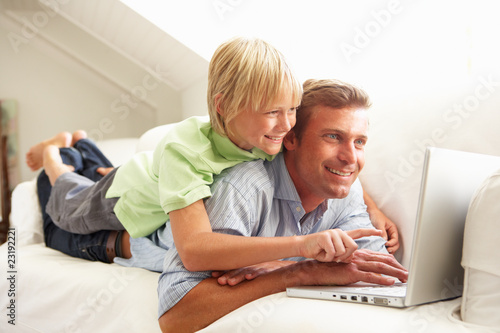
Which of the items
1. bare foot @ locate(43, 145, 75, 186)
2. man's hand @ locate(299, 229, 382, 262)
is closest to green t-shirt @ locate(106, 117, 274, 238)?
man's hand @ locate(299, 229, 382, 262)

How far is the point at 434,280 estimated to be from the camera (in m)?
0.87

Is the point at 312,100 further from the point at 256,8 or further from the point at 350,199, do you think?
the point at 256,8

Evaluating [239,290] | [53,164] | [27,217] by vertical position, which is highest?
[239,290]

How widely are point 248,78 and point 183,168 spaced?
0.75ft

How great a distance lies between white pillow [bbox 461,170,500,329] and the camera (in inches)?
31.4

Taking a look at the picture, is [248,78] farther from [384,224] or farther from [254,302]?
[384,224]

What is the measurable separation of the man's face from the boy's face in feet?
0.28

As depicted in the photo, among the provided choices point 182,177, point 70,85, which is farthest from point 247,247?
point 70,85

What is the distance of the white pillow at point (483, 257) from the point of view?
0.80m

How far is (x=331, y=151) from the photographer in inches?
43.5

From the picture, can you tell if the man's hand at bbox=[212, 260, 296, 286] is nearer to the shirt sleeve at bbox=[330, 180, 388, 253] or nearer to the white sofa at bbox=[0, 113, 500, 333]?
the white sofa at bbox=[0, 113, 500, 333]

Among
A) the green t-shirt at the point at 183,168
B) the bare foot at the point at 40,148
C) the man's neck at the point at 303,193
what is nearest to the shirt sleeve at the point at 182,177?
the green t-shirt at the point at 183,168

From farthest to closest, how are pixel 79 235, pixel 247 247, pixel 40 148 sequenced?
pixel 40 148 < pixel 79 235 < pixel 247 247

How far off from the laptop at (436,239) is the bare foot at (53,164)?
1.25 meters
